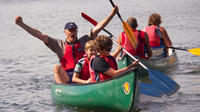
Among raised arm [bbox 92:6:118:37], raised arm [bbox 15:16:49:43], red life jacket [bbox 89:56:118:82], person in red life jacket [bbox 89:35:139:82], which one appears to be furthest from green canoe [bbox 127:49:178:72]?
person in red life jacket [bbox 89:35:139:82]

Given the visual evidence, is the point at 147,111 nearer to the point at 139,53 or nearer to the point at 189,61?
the point at 139,53

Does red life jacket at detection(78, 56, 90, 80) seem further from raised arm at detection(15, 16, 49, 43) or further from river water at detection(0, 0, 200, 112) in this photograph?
raised arm at detection(15, 16, 49, 43)

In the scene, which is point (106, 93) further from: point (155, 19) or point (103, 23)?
point (155, 19)

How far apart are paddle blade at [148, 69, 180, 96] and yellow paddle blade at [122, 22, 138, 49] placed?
135 centimetres

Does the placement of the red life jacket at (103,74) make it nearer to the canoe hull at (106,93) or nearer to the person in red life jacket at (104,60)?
the person in red life jacket at (104,60)

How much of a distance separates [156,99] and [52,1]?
28887mm

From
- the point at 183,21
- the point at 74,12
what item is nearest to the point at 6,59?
the point at 183,21

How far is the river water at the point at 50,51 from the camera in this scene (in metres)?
8.09

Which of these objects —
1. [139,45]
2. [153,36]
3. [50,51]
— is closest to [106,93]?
[139,45]

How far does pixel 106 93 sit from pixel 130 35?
259cm

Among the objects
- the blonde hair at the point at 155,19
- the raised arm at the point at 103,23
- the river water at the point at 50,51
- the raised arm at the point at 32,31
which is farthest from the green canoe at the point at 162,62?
the raised arm at the point at 32,31

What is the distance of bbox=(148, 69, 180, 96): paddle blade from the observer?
24.5 feet

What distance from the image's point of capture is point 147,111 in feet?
23.7

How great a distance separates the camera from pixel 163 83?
25.0 feet
